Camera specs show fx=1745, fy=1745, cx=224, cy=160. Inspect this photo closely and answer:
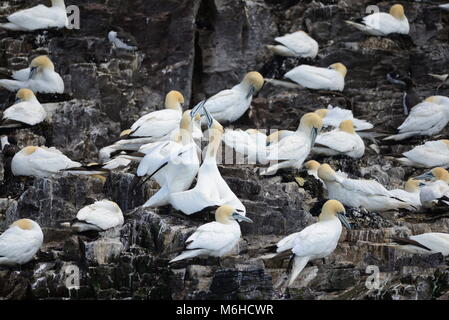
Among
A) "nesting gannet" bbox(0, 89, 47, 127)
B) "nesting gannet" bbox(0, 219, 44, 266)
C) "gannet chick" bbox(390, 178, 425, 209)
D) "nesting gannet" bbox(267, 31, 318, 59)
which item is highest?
"nesting gannet" bbox(267, 31, 318, 59)

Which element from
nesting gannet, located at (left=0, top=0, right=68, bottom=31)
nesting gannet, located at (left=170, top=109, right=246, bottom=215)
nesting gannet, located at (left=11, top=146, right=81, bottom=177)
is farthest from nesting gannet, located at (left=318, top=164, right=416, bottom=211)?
nesting gannet, located at (left=0, top=0, right=68, bottom=31)

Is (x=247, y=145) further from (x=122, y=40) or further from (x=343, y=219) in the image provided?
(x=122, y=40)

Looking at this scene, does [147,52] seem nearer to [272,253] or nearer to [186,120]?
[186,120]

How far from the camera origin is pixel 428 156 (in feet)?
81.3

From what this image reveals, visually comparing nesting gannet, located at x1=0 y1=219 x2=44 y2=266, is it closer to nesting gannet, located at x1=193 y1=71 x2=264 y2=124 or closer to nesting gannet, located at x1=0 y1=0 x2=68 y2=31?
nesting gannet, located at x1=193 y1=71 x2=264 y2=124

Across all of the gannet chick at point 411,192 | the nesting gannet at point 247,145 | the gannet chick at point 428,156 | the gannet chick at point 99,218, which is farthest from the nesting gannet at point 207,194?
the gannet chick at point 428,156

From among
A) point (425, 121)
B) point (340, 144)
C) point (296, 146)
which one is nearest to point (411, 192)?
point (340, 144)

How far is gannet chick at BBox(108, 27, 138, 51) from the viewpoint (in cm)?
2670

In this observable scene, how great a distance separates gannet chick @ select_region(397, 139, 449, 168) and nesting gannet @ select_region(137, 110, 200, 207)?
4.22 metres

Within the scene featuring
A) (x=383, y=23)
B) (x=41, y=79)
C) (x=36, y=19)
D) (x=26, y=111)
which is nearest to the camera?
(x=26, y=111)

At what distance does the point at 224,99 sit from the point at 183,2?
10.2 feet

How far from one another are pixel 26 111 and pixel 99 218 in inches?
152

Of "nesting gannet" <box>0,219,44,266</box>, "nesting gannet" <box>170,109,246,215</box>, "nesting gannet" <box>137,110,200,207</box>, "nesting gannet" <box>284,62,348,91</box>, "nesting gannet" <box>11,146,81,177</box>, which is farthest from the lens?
"nesting gannet" <box>284,62,348,91</box>
